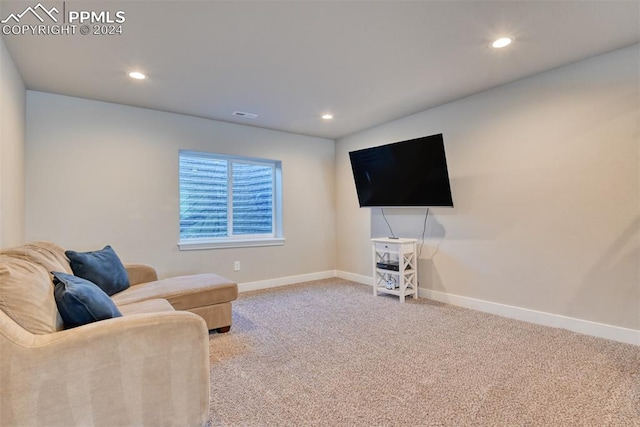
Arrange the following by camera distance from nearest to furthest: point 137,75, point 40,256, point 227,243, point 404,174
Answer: point 40,256 → point 137,75 → point 404,174 → point 227,243

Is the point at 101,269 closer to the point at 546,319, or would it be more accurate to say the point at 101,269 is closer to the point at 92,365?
the point at 92,365

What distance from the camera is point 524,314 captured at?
9.63 feet

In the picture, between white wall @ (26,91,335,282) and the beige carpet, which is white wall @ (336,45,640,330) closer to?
the beige carpet

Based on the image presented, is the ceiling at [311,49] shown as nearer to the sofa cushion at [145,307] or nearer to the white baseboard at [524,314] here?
the sofa cushion at [145,307]

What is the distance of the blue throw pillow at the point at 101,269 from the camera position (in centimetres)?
234

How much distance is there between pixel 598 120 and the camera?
2.52 metres

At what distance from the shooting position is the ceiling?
6.23 feet

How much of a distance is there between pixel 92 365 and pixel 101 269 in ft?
4.77

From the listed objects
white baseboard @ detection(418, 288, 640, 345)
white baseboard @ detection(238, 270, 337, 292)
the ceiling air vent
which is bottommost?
white baseboard @ detection(418, 288, 640, 345)

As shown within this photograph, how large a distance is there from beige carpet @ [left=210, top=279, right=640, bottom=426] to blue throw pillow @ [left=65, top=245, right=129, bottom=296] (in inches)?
35.8

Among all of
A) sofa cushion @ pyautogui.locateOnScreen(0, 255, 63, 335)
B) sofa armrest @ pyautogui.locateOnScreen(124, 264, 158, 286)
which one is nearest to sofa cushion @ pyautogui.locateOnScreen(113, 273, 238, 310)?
sofa armrest @ pyautogui.locateOnScreen(124, 264, 158, 286)

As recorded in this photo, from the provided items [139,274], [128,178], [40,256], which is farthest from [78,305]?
[128,178]

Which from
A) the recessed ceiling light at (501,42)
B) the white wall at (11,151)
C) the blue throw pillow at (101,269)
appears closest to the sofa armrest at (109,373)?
the blue throw pillow at (101,269)
